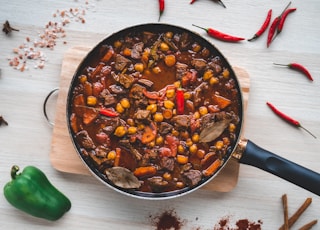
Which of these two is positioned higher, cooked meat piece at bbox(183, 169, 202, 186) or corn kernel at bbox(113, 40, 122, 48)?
corn kernel at bbox(113, 40, 122, 48)

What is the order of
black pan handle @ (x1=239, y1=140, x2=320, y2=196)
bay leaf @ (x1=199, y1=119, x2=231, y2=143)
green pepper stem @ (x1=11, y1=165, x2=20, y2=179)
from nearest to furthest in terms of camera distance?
black pan handle @ (x1=239, y1=140, x2=320, y2=196) < bay leaf @ (x1=199, y1=119, x2=231, y2=143) < green pepper stem @ (x1=11, y1=165, x2=20, y2=179)

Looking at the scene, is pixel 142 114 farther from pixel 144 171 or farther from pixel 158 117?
pixel 144 171

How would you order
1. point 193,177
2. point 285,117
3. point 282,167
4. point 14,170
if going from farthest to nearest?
point 285,117
point 14,170
point 193,177
point 282,167

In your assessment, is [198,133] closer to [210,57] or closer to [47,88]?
[210,57]

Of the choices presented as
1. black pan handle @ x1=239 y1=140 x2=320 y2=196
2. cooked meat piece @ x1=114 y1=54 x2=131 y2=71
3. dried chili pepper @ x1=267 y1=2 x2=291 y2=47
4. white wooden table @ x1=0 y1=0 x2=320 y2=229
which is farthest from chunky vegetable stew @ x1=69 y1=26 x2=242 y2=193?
dried chili pepper @ x1=267 y1=2 x2=291 y2=47

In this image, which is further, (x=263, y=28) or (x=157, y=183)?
(x=263, y=28)

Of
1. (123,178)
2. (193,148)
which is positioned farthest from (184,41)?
(123,178)

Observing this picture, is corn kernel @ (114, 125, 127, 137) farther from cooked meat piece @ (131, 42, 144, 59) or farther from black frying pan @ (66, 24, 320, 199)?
cooked meat piece @ (131, 42, 144, 59)

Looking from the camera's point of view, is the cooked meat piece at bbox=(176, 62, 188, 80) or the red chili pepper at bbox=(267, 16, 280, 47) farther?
the red chili pepper at bbox=(267, 16, 280, 47)
